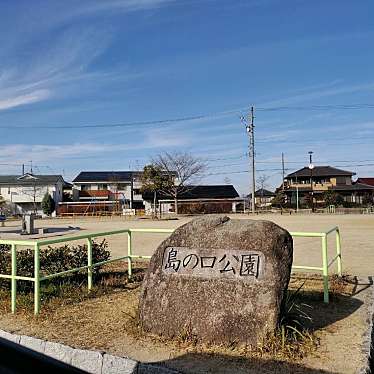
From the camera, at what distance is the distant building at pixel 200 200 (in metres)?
49.8

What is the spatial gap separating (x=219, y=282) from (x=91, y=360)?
158 cm

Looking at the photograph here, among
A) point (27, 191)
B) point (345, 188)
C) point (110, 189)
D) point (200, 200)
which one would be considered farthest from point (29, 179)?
point (345, 188)

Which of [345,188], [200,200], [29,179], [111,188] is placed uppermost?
[29,179]

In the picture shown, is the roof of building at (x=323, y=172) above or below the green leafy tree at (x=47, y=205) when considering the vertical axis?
above

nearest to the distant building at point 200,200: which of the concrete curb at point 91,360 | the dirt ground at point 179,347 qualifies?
the dirt ground at point 179,347

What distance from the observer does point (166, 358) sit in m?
4.20

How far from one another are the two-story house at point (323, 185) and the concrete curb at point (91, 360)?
187ft

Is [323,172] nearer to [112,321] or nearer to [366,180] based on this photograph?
[366,180]

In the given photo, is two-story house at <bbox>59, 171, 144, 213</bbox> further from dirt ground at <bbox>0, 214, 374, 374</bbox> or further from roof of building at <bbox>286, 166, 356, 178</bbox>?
dirt ground at <bbox>0, 214, 374, 374</bbox>

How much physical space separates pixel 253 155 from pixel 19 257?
39.0 meters

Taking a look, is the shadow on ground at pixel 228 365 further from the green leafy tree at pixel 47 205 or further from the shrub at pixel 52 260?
the green leafy tree at pixel 47 205

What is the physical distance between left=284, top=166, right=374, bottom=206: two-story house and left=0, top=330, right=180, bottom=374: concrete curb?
57101mm

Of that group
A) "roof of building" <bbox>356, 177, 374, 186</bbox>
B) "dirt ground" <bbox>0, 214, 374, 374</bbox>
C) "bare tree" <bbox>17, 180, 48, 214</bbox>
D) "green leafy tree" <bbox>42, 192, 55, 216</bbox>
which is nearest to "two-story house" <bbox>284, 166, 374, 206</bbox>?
"roof of building" <bbox>356, 177, 374, 186</bbox>

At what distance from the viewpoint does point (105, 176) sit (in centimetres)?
6550
